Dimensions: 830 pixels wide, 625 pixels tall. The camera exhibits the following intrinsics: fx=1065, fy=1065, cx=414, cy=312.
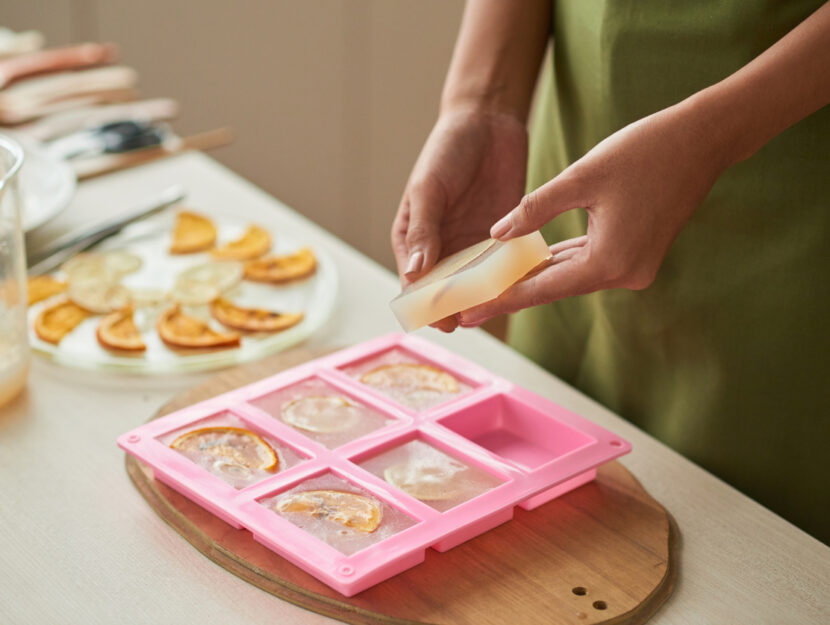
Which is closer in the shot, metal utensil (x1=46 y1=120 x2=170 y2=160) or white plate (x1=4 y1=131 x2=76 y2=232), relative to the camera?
white plate (x1=4 y1=131 x2=76 y2=232)

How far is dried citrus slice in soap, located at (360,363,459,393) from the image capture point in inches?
41.2

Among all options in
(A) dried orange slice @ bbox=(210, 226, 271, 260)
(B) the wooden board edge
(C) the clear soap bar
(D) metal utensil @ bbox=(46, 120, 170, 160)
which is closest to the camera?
(B) the wooden board edge

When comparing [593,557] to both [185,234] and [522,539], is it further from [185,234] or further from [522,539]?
[185,234]

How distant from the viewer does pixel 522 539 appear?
0.87m

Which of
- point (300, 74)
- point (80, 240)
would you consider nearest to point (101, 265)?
point (80, 240)

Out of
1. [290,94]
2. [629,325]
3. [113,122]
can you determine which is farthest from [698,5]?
[290,94]

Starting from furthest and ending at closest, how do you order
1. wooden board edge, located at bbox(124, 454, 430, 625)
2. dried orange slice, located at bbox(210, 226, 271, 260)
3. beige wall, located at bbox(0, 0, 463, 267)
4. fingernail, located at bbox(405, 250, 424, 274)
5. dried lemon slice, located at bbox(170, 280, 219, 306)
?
beige wall, located at bbox(0, 0, 463, 267) < dried orange slice, located at bbox(210, 226, 271, 260) < dried lemon slice, located at bbox(170, 280, 219, 306) < fingernail, located at bbox(405, 250, 424, 274) < wooden board edge, located at bbox(124, 454, 430, 625)

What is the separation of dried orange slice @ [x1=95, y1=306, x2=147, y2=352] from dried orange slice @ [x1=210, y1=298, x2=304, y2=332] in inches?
3.7

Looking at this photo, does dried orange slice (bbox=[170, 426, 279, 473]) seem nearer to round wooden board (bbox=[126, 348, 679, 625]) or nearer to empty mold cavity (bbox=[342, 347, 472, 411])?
round wooden board (bbox=[126, 348, 679, 625])

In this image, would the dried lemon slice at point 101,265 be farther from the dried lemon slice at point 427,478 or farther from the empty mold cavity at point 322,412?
the dried lemon slice at point 427,478

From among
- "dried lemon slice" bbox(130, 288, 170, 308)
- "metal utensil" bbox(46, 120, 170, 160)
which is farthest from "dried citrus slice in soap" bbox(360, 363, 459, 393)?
"metal utensil" bbox(46, 120, 170, 160)

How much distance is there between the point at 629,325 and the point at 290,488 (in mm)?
484

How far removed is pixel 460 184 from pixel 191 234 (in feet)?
1.47

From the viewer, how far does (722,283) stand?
1111 millimetres
